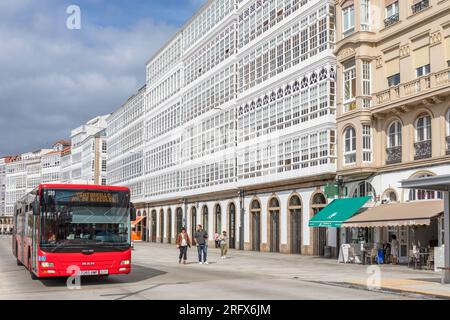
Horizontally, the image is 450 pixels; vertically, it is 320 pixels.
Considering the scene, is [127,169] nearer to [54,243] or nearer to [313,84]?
[313,84]

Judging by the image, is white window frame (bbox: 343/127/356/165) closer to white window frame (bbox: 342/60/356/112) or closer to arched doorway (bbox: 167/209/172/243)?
white window frame (bbox: 342/60/356/112)

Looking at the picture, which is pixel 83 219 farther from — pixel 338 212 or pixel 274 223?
pixel 274 223

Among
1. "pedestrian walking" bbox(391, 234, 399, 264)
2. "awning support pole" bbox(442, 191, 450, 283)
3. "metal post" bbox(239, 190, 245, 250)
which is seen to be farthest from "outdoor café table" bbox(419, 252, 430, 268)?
"metal post" bbox(239, 190, 245, 250)

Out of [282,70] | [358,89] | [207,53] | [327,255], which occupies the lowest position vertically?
[327,255]

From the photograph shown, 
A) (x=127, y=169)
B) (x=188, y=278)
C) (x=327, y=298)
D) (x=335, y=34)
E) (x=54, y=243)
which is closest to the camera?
(x=327, y=298)

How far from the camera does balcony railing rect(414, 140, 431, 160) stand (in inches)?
1177

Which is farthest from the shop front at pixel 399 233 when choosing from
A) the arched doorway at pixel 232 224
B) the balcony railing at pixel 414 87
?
the arched doorway at pixel 232 224

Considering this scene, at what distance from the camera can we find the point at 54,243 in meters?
17.6

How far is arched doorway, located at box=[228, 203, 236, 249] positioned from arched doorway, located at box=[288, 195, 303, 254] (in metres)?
10.1

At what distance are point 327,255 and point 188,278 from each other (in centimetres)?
1735

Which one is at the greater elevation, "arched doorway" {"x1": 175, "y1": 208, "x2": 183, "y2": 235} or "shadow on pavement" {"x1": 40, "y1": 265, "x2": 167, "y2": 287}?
"arched doorway" {"x1": 175, "y1": 208, "x2": 183, "y2": 235}

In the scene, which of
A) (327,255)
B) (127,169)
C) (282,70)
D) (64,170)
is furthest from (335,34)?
(64,170)

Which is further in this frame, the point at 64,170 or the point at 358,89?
the point at 64,170
